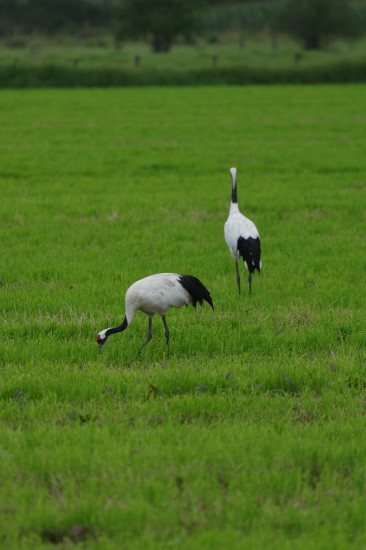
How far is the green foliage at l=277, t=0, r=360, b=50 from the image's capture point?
71.6m

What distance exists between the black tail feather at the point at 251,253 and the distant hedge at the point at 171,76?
1466 inches

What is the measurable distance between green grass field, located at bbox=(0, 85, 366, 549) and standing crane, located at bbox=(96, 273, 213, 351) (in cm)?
32

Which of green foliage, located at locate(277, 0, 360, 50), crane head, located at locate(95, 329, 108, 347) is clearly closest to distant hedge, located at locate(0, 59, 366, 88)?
green foliage, located at locate(277, 0, 360, 50)

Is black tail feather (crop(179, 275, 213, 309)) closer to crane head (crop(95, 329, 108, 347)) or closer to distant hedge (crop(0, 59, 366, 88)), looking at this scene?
crane head (crop(95, 329, 108, 347))

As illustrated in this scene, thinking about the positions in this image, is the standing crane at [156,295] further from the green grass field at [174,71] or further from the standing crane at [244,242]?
the green grass field at [174,71]

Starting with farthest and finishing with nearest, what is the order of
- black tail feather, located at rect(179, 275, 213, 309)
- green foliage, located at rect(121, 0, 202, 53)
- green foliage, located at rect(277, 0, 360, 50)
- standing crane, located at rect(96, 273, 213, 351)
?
green foliage, located at rect(277, 0, 360, 50) < green foliage, located at rect(121, 0, 202, 53) < black tail feather, located at rect(179, 275, 213, 309) < standing crane, located at rect(96, 273, 213, 351)

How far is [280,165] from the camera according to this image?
19.8 meters

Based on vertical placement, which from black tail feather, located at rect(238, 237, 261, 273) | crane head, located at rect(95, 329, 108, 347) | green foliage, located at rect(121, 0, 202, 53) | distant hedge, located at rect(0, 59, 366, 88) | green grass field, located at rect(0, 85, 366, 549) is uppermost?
green foliage, located at rect(121, 0, 202, 53)

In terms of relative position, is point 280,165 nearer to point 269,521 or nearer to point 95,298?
point 95,298

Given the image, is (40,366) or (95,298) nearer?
(40,366)

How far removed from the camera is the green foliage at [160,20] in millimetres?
70400

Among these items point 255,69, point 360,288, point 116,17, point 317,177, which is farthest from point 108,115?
point 116,17

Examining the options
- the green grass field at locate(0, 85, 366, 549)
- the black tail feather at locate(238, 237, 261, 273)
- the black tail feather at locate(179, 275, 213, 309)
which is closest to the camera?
the green grass field at locate(0, 85, 366, 549)

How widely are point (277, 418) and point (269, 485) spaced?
104cm
